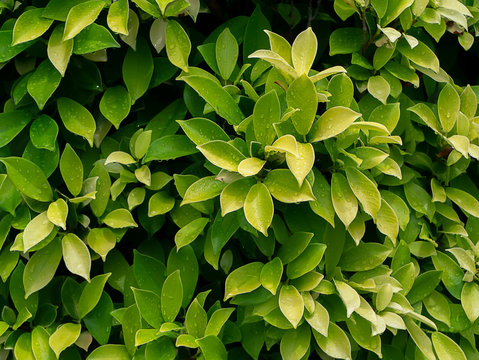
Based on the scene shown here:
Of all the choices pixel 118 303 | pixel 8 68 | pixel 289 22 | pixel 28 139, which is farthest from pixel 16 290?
pixel 289 22

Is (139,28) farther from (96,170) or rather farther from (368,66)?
(368,66)

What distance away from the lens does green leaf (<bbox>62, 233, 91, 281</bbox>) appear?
122 cm

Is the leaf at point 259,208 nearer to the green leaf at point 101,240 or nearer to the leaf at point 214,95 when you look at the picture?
the leaf at point 214,95

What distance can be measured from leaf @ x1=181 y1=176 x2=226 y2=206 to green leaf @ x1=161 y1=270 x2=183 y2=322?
172 mm

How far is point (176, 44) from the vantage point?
4.43ft

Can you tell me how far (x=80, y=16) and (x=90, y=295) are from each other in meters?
0.65

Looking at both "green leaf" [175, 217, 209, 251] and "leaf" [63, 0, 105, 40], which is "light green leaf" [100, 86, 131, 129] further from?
"green leaf" [175, 217, 209, 251]

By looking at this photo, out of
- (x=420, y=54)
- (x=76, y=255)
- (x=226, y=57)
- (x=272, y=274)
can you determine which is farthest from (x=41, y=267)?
(x=420, y=54)

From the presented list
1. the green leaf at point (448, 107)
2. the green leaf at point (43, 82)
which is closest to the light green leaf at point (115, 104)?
the green leaf at point (43, 82)

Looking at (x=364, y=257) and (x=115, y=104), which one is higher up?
(x=115, y=104)

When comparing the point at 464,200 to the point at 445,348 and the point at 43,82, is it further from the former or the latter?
the point at 43,82

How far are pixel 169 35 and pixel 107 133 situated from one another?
32cm

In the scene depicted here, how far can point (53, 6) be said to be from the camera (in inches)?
52.2

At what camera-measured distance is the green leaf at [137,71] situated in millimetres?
1403
